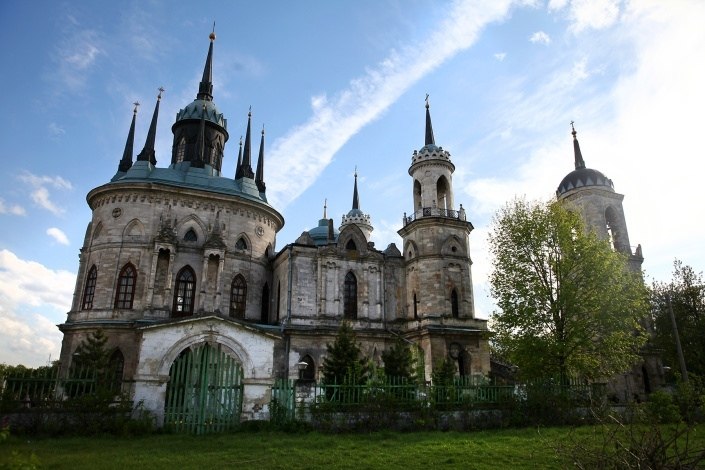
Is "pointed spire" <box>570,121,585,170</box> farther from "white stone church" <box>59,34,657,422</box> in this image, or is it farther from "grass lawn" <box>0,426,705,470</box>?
"grass lawn" <box>0,426,705,470</box>

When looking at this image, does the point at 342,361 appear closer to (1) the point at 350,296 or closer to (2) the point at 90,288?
(1) the point at 350,296

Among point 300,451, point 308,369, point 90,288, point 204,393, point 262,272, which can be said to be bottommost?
point 300,451

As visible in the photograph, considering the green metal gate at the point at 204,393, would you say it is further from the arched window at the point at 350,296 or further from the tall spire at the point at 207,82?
the tall spire at the point at 207,82

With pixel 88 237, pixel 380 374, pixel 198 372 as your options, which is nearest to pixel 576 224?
pixel 380 374

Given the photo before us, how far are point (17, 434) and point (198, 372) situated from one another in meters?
4.72

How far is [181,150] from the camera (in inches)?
1325

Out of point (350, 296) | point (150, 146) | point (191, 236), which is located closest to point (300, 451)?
point (350, 296)

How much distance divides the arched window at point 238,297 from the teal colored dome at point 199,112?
12.5 m

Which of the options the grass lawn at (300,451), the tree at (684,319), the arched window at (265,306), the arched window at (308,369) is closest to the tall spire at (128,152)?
the arched window at (265,306)

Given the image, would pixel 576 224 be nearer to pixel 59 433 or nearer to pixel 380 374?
pixel 380 374

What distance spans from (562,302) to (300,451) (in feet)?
46.0

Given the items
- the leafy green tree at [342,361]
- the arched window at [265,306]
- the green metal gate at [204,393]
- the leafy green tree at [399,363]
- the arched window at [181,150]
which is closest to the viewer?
the green metal gate at [204,393]

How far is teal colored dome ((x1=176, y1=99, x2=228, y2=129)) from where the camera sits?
1336 inches

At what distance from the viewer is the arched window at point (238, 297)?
28.0 meters
